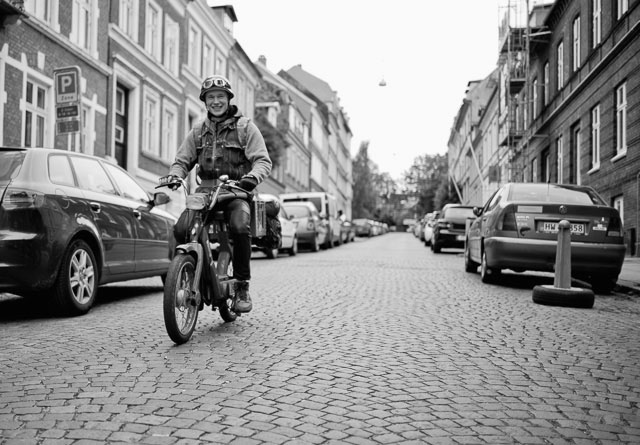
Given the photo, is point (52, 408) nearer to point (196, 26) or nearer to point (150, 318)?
point (150, 318)

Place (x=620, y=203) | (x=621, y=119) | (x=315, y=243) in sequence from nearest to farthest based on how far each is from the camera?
(x=620, y=203)
(x=621, y=119)
(x=315, y=243)

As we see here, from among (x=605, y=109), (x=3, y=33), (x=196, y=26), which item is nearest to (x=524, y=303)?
(x=3, y=33)

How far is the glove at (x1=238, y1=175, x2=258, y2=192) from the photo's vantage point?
549 centimetres

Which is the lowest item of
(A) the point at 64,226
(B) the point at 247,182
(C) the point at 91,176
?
(A) the point at 64,226

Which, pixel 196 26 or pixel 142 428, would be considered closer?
pixel 142 428

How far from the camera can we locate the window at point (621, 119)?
63.4ft

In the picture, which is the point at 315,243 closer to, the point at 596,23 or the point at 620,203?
the point at 620,203

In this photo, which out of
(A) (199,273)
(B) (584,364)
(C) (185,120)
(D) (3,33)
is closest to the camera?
(B) (584,364)

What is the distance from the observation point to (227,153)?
19.2ft

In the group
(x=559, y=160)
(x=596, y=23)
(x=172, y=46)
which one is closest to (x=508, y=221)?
(x=596, y=23)

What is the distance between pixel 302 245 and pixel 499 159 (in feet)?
77.8

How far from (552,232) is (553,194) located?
92 centimetres

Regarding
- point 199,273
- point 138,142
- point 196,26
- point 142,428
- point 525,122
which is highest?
point 196,26

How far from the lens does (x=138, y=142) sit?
78.3 feet
